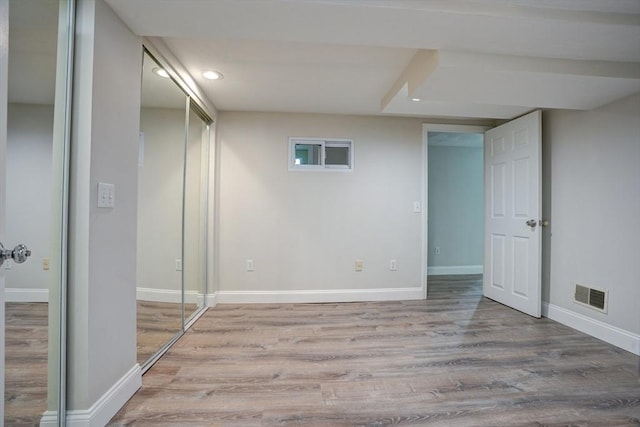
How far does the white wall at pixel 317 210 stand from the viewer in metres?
3.19

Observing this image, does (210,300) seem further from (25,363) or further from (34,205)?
(34,205)

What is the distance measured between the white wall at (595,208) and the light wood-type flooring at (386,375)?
1.26 feet

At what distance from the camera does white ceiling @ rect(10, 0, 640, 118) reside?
1.41 metres

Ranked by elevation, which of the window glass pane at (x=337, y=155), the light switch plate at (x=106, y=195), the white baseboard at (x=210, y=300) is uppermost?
the window glass pane at (x=337, y=155)

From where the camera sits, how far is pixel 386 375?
1791 mm

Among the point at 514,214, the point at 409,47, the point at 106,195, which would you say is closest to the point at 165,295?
the point at 106,195

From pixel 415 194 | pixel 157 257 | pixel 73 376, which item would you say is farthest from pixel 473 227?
pixel 73 376

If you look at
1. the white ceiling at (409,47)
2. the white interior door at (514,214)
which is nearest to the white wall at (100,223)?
the white ceiling at (409,47)

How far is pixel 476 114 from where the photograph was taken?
299 cm

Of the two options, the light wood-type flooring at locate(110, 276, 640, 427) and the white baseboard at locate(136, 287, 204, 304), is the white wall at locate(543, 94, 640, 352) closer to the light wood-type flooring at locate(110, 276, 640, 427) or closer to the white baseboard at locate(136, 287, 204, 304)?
the light wood-type flooring at locate(110, 276, 640, 427)

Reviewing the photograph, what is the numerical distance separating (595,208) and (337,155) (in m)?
2.42

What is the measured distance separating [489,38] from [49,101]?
222 cm

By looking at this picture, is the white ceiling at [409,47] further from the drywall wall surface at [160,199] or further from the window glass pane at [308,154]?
the window glass pane at [308,154]

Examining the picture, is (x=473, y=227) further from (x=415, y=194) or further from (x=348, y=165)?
(x=348, y=165)
